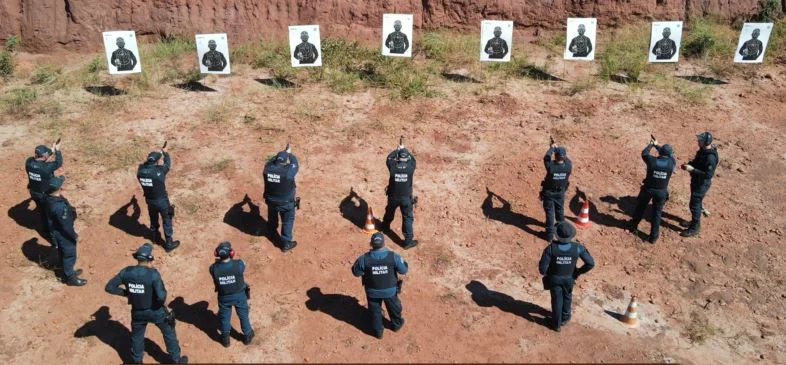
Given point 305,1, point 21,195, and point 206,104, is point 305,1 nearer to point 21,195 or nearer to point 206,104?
point 206,104

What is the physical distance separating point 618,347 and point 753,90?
36.2 feet

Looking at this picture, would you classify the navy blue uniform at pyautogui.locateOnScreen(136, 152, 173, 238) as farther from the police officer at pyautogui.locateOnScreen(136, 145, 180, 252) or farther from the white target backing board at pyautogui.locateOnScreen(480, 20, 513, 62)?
the white target backing board at pyautogui.locateOnScreen(480, 20, 513, 62)

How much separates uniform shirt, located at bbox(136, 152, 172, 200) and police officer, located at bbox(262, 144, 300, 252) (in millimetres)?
1798

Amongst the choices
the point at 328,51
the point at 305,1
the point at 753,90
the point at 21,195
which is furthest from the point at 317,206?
the point at 753,90

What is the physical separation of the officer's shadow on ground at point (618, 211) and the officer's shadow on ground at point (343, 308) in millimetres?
5197

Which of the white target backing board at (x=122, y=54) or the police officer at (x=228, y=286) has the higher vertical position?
the white target backing board at (x=122, y=54)

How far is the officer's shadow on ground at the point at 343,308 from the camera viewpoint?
414 inches

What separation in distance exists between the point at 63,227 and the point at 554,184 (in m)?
8.53

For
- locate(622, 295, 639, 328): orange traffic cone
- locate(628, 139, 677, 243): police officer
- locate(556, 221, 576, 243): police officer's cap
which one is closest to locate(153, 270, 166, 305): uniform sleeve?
locate(556, 221, 576, 243): police officer's cap

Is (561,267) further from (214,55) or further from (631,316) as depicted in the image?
(214,55)

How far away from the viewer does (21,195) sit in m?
13.5

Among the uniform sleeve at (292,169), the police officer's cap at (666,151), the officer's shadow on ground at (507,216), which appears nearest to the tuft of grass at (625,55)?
the police officer's cap at (666,151)

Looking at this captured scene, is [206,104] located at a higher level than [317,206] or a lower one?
higher

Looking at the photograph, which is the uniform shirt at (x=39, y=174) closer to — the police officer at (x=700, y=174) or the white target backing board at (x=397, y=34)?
the white target backing board at (x=397, y=34)
